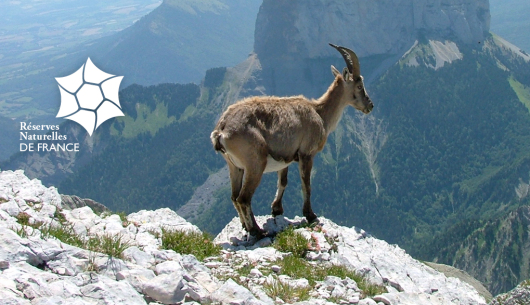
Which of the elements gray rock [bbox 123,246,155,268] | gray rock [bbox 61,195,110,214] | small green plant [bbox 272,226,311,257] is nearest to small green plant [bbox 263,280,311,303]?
gray rock [bbox 123,246,155,268]

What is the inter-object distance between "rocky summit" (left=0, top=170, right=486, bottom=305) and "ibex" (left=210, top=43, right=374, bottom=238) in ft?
4.82

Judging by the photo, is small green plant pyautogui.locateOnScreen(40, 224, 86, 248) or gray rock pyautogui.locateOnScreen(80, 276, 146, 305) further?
small green plant pyautogui.locateOnScreen(40, 224, 86, 248)

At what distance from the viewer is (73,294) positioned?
8891 millimetres

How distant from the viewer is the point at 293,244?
51.4ft

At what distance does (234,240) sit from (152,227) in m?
3.12

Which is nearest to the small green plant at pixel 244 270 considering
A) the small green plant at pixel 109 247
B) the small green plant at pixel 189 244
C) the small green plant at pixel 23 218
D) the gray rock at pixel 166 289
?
the small green plant at pixel 189 244

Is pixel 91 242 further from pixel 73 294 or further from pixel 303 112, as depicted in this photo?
pixel 303 112

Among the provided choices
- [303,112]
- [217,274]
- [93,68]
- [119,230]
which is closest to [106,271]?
[217,274]

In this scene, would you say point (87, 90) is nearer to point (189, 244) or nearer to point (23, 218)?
point (23, 218)

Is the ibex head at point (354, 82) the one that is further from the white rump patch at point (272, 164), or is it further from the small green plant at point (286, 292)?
the small green plant at point (286, 292)

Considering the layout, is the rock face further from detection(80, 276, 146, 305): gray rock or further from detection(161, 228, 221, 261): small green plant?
detection(80, 276, 146, 305): gray rock

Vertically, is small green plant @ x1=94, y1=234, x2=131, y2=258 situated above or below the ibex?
below

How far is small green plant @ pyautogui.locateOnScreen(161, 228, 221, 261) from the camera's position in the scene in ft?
45.5

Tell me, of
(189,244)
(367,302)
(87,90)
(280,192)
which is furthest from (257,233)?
(87,90)
